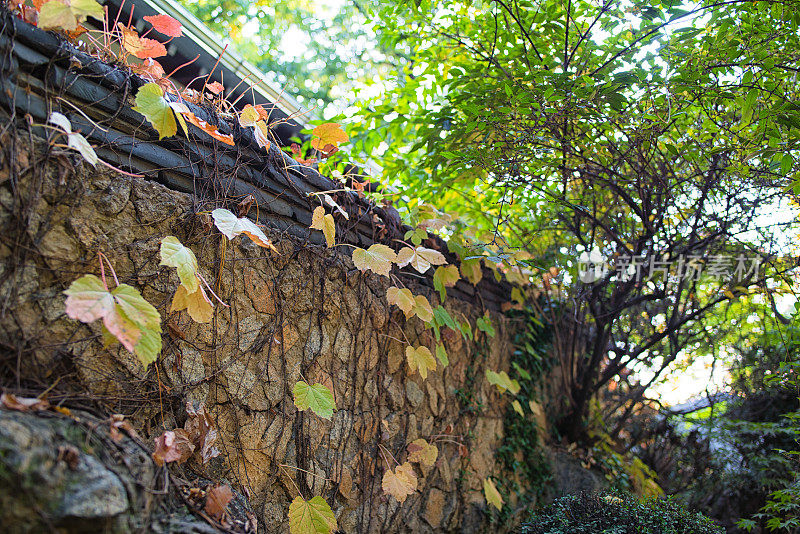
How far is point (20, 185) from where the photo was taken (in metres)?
1.19

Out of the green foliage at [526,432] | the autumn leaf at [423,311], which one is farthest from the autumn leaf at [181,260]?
the green foliage at [526,432]

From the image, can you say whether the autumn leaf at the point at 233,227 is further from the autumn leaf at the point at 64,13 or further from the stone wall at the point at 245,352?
the autumn leaf at the point at 64,13

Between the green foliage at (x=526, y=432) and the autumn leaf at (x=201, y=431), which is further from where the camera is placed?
the green foliage at (x=526, y=432)

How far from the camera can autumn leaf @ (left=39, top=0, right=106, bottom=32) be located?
119cm

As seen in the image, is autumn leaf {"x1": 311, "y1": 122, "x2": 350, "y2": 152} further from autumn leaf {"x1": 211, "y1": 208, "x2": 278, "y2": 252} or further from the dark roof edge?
autumn leaf {"x1": 211, "y1": 208, "x2": 278, "y2": 252}

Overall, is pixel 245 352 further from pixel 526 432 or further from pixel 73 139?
pixel 526 432

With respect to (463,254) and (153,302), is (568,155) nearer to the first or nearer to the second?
(463,254)

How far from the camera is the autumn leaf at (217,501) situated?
134cm

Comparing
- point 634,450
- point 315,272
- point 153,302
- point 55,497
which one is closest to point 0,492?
point 55,497

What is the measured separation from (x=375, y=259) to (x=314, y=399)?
561mm

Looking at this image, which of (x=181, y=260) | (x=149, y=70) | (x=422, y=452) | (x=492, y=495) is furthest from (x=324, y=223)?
(x=492, y=495)

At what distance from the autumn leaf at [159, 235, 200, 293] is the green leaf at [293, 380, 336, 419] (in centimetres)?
58

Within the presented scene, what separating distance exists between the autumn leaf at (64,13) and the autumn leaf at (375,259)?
1065mm

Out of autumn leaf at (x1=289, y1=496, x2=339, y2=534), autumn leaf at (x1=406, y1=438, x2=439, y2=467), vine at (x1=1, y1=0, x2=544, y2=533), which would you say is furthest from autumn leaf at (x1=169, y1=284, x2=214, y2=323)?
autumn leaf at (x1=406, y1=438, x2=439, y2=467)
